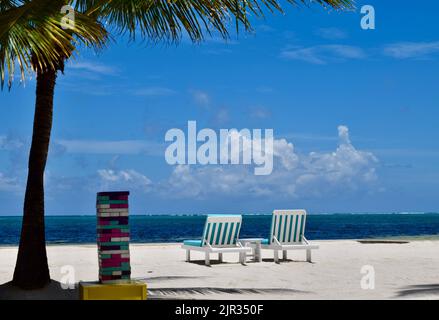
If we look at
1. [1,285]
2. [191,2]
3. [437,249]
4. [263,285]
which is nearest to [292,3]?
[191,2]

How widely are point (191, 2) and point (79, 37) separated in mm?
2126

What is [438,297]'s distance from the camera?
30.2 ft

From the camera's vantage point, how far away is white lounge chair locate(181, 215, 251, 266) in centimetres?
1341

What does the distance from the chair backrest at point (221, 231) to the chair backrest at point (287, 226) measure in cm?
77

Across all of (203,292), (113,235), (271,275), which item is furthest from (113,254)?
(271,275)

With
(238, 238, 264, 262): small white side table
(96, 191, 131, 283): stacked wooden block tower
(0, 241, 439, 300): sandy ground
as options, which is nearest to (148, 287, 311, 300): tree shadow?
(0, 241, 439, 300): sandy ground

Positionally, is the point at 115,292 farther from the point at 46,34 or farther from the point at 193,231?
the point at 193,231

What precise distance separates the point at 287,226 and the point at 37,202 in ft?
18.9

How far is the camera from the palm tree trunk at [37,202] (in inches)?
393

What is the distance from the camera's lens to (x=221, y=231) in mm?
13609

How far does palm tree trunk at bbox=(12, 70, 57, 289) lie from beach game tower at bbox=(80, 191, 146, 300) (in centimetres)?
200

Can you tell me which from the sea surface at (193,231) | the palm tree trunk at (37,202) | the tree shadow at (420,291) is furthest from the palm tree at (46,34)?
the sea surface at (193,231)

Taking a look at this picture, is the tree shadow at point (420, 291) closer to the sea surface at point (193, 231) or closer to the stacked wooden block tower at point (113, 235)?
the stacked wooden block tower at point (113, 235)
